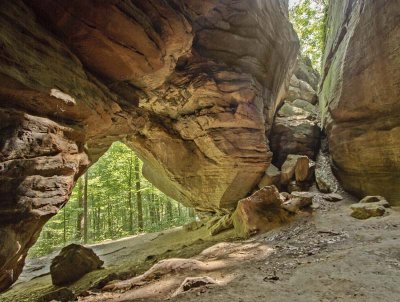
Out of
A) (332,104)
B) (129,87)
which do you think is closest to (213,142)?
(129,87)

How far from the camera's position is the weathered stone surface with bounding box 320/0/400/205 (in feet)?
29.5

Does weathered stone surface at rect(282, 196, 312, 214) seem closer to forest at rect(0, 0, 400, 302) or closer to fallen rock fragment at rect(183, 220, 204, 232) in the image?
forest at rect(0, 0, 400, 302)

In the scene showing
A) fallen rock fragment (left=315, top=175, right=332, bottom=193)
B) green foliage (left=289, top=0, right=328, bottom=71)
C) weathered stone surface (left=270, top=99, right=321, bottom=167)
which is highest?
green foliage (left=289, top=0, right=328, bottom=71)

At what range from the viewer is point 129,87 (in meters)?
8.52

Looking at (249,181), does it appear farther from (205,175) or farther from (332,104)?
(332,104)

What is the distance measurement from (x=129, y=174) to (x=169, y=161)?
728cm

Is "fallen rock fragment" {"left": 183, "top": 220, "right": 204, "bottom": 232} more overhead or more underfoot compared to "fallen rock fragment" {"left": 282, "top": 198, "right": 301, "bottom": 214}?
more underfoot

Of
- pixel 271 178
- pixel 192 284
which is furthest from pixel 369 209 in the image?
pixel 192 284

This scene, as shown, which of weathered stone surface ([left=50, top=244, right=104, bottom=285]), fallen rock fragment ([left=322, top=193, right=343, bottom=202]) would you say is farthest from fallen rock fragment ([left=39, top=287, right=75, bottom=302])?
fallen rock fragment ([left=322, top=193, right=343, bottom=202])

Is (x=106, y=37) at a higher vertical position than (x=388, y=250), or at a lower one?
higher

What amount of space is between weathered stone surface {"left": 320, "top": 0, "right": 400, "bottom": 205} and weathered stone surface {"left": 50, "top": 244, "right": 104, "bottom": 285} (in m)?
10.3

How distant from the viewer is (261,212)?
31.0ft

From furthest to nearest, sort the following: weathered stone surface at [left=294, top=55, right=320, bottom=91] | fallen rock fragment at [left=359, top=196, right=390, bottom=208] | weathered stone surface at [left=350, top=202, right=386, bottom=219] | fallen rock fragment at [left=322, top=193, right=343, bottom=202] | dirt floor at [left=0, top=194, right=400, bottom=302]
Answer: weathered stone surface at [left=294, top=55, right=320, bottom=91]
fallen rock fragment at [left=322, top=193, right=343, bottom=202]
fallen rock fragment at [left=359, top=196, right=390, bottom=208]
weathered stone surface at [left=350, top=202, right=386, bottom=219]
dirt floor at [left=0, top=194, right=400, bottom=302]

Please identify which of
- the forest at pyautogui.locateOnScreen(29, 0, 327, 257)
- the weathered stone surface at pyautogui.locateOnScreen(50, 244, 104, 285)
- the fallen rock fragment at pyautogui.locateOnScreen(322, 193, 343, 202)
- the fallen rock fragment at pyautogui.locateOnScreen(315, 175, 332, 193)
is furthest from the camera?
the forest at pyautogui.locateOnScreen(29, 0, 327, 257)
